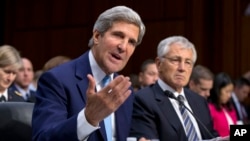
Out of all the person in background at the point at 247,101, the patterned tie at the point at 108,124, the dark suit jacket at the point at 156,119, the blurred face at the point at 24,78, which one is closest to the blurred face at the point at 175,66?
the dark suit jacket at the point at 156,119

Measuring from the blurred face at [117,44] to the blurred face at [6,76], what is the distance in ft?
5.92

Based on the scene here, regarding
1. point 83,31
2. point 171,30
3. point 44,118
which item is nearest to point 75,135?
point 44,118

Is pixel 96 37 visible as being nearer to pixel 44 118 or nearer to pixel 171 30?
pixel 44 118

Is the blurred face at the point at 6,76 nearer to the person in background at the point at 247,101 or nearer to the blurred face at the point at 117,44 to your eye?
the blurred face at the point at 117,44

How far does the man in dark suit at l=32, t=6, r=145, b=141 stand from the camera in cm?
195

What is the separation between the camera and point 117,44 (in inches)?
85.7

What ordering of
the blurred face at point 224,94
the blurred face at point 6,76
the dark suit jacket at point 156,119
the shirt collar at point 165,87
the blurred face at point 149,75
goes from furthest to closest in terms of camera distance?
the blurred face at point 149,75 < the blurred face at point 224,94 < the blurred face at point 6,76 < the shirt collar at point 165,87 < the dark suit jacket at point 156,119

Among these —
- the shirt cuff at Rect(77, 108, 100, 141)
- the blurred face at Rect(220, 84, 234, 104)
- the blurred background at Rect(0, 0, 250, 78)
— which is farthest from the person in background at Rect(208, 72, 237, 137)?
the shirt cuff at Rect(77, 108, 100, 141)

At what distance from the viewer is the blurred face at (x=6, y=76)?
12.8ft

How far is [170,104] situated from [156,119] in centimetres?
16

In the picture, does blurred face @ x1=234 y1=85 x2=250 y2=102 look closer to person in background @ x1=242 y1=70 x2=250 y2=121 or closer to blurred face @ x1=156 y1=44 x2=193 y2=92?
person in background @ x1=242 y1=70 x2=250 y2=121

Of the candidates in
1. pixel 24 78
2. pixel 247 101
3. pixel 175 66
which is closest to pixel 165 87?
pixel 175 66

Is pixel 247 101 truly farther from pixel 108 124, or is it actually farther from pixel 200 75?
pixel 108 124

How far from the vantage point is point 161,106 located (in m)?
2.94
